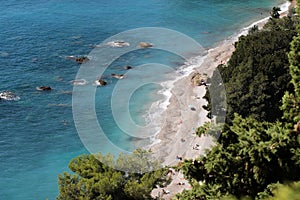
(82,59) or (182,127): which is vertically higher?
(82,59)

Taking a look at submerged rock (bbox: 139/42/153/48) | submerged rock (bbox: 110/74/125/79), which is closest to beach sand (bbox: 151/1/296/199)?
submerged rock (bbox: 110/74/125/79)

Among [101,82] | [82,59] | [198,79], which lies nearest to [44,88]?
[101,82]

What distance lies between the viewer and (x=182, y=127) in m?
54.3

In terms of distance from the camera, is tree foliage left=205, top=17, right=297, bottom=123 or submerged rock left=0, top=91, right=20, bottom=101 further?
submerged rock left=0, top=91, right=20, bottom=101

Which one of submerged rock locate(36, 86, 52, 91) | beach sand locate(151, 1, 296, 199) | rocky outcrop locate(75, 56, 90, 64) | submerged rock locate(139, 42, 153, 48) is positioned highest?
submerged rock locate(139, 42, 153, 48)

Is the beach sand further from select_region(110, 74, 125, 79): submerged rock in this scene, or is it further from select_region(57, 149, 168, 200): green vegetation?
select_region(57, 149, 168, 200): green vegetation

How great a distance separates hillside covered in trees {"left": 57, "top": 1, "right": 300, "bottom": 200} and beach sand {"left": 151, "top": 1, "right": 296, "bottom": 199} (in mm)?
5695

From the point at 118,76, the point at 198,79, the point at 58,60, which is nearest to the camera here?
the point at 198,79

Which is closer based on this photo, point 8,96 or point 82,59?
point 8,96

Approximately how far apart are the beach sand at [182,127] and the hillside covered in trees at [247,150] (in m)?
5.70

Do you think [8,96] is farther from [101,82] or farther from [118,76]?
[118,76]

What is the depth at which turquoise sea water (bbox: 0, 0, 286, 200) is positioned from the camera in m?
49.7

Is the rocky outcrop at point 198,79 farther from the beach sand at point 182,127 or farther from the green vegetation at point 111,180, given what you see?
the green vegetation at point 111,180

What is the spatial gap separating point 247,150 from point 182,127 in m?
38.1
